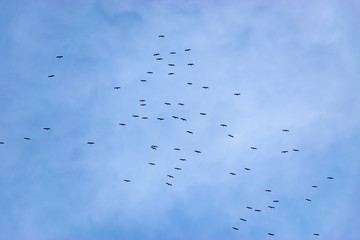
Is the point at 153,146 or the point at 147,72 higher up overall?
the point at 147,72

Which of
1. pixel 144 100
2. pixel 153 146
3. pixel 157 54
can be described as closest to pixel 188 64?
pixel 157 54

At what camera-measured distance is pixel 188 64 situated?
54938mm

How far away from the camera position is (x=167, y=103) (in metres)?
56.4

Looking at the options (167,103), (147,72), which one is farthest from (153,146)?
(147,72)

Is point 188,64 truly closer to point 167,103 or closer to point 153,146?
point 167,103

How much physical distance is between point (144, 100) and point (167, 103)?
3.38m

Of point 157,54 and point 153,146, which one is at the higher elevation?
point 157,54

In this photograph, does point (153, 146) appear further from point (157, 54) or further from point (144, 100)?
point (157, 54)

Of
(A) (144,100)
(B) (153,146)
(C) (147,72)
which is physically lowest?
(B) (153,146)

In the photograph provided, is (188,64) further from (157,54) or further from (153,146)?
(153,146)

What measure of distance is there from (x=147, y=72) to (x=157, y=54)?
117 inches

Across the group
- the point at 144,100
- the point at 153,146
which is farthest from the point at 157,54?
the point at 153,146

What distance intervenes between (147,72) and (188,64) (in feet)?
18.8

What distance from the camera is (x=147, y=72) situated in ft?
178
